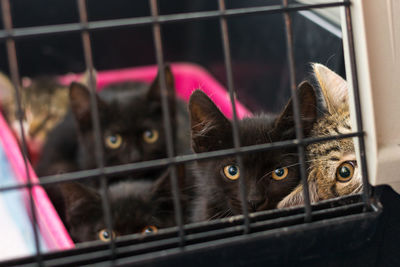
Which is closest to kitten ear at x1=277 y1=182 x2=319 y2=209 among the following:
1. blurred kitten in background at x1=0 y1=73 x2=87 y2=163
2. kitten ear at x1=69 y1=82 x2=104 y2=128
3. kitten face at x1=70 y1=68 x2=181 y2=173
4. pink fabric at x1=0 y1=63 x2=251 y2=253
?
pink fabric at x1=0 y1=63 x2=251 y2=253

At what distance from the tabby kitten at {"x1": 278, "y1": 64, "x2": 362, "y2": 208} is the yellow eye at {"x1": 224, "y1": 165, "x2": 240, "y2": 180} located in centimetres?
14

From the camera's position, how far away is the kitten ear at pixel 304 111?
3.45 ft

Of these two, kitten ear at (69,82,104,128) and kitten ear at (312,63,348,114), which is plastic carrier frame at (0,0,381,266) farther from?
kitten ear at (69,82,104,128)

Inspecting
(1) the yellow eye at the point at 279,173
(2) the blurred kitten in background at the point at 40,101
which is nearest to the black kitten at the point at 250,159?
(1) the yellow eye at the point at 279,173

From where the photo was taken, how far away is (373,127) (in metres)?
0.76

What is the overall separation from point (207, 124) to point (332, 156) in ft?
1.03

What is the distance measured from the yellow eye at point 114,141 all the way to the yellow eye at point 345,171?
2.78 ft

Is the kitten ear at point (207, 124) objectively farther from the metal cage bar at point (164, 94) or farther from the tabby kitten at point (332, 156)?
the metal cage bar at point (164, 94)

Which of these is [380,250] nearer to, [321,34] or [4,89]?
[321,34]

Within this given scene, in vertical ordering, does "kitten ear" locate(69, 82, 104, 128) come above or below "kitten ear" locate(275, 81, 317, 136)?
above

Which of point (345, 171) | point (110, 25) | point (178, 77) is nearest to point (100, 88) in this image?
point (178, 77)

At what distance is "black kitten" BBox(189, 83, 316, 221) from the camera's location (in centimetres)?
109

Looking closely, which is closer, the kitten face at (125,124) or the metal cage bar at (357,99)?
the metal cage bar at (357,99)

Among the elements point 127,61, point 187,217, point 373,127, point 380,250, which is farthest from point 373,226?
point 127,61
